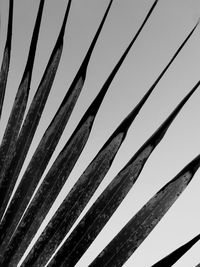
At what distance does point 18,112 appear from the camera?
1.85m

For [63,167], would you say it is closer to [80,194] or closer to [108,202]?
[80,194]

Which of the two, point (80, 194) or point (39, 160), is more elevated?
point (39, 160)

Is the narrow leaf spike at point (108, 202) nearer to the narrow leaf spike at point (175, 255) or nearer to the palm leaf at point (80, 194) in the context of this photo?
the palm leaf at point (80, 194)

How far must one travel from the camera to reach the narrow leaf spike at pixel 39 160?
1626 millimetres

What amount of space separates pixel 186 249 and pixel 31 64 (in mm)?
1074

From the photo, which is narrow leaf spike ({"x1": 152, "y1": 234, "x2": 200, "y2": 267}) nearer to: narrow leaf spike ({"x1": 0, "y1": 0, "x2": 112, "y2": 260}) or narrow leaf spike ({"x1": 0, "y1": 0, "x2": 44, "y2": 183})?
narrow leaf spike ({"x1": 0, "y1": 0, "x2": 112, "y2": 260})

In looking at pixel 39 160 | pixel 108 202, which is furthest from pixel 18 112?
pixel 108 202

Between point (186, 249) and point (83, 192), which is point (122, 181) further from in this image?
point (186, 249)

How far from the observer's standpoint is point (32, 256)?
4.92ft

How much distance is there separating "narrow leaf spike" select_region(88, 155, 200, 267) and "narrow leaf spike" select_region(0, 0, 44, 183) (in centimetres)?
60

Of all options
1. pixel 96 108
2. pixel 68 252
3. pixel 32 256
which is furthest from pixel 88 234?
pixel 96 108

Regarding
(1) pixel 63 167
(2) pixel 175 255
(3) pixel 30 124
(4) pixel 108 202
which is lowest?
(2) pixel 175 255

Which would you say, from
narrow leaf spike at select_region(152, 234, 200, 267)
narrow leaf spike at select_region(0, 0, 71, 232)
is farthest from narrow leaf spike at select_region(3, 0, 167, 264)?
narrow leaf spike at select_region(152, 234, 200, 267)

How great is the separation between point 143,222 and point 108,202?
0.56 ft
